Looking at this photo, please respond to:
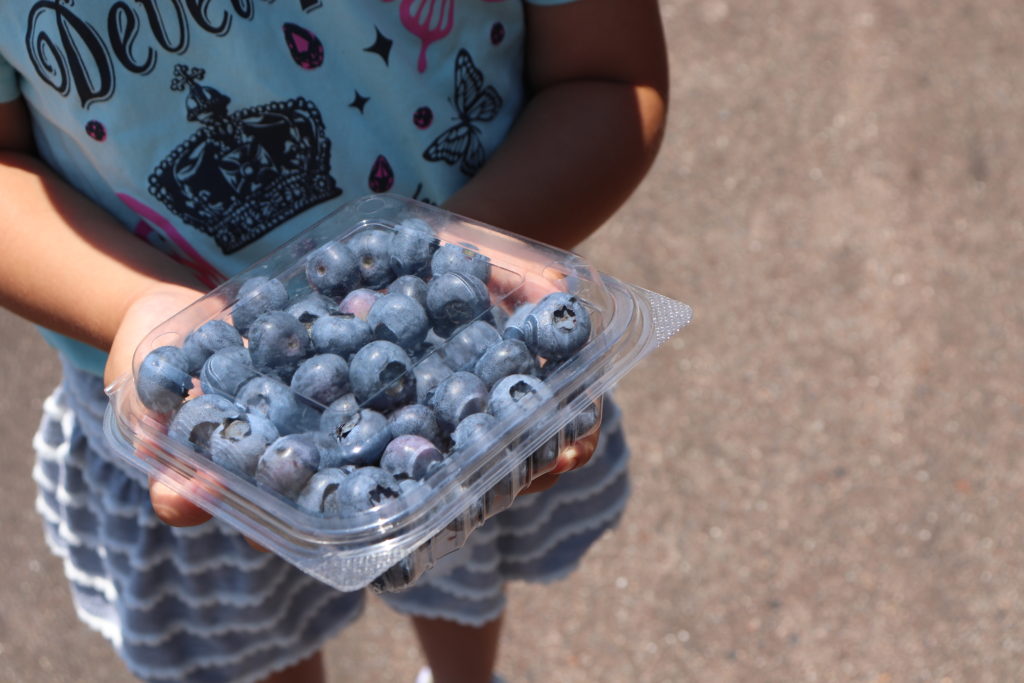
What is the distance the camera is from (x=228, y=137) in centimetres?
101

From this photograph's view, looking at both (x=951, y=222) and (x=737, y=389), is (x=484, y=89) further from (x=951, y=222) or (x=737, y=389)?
(x=951, y=222)

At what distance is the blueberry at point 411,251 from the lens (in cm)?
87

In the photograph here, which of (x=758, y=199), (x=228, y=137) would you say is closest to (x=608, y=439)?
(x=228, y=137)

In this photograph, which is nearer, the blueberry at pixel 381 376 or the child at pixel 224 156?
the blueberry at pixel 381 376

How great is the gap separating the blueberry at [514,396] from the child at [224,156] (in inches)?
3.1

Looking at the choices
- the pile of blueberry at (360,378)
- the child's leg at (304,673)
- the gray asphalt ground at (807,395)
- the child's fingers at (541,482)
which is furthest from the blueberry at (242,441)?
the gray asphalt ground at (807,395)

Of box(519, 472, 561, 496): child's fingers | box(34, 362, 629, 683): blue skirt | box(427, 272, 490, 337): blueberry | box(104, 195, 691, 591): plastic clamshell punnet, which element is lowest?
box(34, 362, 629, 683): blue skirt

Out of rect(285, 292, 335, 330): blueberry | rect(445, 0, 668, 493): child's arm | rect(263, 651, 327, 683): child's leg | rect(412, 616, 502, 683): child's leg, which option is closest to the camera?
rect(285, 292, 335, 330): blueberry

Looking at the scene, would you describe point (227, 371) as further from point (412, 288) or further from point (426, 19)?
point (426, 19)

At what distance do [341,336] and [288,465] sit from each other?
0.36 ft

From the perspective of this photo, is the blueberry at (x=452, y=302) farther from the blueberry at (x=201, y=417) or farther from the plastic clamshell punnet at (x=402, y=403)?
the blueberry at (x=201, y=417)

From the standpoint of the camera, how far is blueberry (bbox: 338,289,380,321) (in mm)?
826

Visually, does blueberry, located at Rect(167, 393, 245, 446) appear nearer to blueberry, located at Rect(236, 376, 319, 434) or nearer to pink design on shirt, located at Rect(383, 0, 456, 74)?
blueberry, located at Rect(236, 376, 319, 434)

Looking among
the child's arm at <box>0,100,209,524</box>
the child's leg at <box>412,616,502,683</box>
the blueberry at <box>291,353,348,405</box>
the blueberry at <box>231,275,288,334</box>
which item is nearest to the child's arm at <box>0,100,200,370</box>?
the child's arm at <box>0,100,209,524</box>
